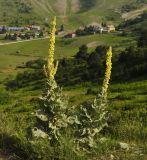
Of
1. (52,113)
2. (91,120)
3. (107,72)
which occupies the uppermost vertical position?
(107,72)

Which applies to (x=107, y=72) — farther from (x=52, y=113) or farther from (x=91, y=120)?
(x=52, y=113)

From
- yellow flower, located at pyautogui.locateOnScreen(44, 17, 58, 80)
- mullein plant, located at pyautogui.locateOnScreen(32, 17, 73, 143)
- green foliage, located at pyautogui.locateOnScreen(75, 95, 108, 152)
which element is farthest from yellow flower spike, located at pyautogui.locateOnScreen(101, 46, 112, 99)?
yellow flower, located at pyautogui.locateOnScreen(44, 17, 58, 80)

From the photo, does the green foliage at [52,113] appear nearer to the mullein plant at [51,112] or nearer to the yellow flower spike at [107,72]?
the mullein plant at [51,112]

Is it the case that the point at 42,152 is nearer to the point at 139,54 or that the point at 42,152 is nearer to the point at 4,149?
the point at 4,149

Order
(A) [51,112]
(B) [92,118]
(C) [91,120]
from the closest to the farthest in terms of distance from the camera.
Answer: (A) [51,112]
(C) [91,120]
(B) [92,118]

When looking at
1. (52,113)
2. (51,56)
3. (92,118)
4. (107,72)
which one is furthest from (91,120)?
(51,56)

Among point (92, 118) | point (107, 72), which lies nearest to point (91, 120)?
point (92, 118)

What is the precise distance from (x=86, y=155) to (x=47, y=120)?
1365mm

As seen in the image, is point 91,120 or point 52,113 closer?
point 52,113

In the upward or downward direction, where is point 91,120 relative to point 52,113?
downward

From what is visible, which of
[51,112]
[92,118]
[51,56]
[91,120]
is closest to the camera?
[51,56]

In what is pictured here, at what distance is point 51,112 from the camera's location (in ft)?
38.3

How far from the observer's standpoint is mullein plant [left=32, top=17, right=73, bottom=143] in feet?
37.7

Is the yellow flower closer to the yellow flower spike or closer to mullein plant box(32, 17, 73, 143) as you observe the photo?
mullein plant box(32, 17, 73, 143)
